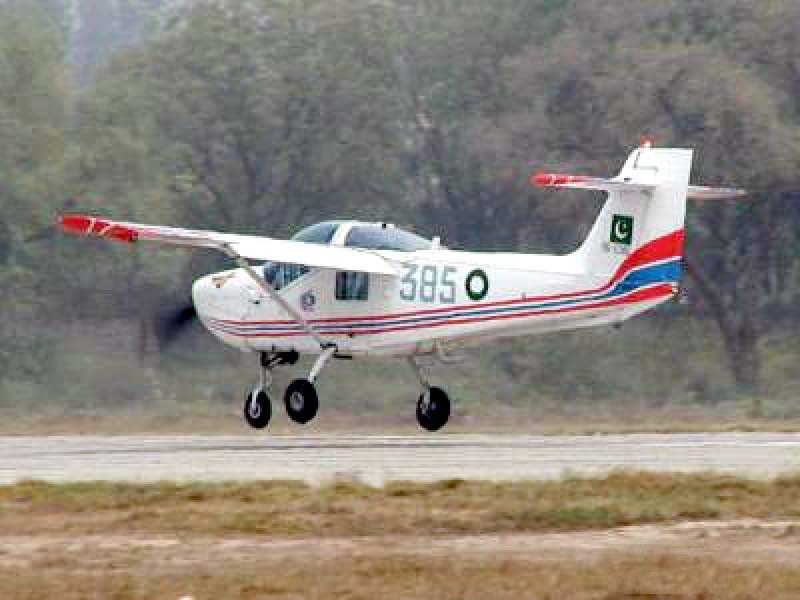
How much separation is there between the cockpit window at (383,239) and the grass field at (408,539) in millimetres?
8624

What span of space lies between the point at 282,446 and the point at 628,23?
1053 inches

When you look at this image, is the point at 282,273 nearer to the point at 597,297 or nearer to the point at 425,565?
the point at 597,297

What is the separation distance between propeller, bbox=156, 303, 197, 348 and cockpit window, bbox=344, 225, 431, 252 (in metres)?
3.66

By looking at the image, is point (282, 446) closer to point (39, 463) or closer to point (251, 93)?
point (39, 463)

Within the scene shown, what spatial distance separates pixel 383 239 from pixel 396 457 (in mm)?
5090

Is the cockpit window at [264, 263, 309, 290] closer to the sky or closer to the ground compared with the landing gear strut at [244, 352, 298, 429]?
closer to the sky

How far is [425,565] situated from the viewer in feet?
46.1

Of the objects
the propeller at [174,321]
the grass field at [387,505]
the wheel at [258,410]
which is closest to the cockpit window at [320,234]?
the wheel at [258,410]

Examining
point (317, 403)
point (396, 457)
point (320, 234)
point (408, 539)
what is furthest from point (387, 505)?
point (320, 234)

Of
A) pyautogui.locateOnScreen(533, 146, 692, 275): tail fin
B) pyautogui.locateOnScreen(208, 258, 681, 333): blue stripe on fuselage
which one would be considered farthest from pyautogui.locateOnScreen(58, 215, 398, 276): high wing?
pyautogui.locateOnScreen(533, 146, 692, 275): tail fin

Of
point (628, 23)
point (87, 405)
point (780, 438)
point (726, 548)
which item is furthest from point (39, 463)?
point (628, 23)

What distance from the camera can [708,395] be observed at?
42.4 meters

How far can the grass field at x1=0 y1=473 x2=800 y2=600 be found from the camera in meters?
13.4

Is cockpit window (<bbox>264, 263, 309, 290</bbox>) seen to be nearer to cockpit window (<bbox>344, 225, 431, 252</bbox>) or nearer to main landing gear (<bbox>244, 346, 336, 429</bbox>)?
cockpit window (<bbox>344, 225, 431, 252</bbox>)
